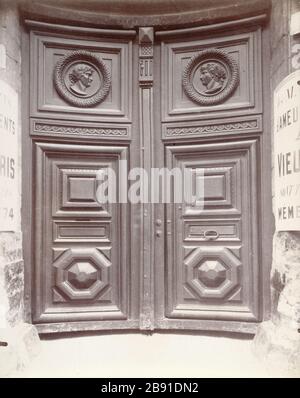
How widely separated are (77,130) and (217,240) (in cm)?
151

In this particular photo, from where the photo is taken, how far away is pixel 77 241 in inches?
146

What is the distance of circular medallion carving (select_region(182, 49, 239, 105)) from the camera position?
3.68m

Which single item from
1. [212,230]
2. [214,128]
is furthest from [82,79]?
[212,230]

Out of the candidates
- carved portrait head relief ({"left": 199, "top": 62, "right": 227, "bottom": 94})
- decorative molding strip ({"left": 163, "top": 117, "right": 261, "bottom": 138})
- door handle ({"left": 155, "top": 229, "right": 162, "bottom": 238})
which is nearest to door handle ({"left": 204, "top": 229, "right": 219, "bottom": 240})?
door handle ({"left": 155, "top": 229, "right": 162, "bottom": 238})

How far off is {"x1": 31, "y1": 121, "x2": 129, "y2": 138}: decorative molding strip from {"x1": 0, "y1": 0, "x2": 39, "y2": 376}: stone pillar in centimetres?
19

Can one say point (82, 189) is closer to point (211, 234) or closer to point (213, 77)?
point (211, 234)

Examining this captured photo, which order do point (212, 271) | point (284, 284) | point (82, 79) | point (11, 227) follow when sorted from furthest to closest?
point (82, 79), point (212, 271), point (11, 227), point (284, 284)

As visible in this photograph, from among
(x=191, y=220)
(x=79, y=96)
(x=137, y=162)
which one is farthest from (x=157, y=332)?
(x=79, y=96)

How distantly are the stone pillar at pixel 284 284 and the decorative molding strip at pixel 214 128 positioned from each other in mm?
386

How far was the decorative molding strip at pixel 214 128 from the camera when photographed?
11.7ft

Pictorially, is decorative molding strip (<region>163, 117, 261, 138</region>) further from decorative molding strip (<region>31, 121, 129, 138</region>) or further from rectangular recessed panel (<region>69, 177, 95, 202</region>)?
rectangular recessed panel (<region>69, 177, 95, 202</region>)

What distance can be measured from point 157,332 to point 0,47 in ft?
8.52

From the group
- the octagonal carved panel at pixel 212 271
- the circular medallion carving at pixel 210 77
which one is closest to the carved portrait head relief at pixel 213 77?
the circular medallion carving at pixel 210 77
